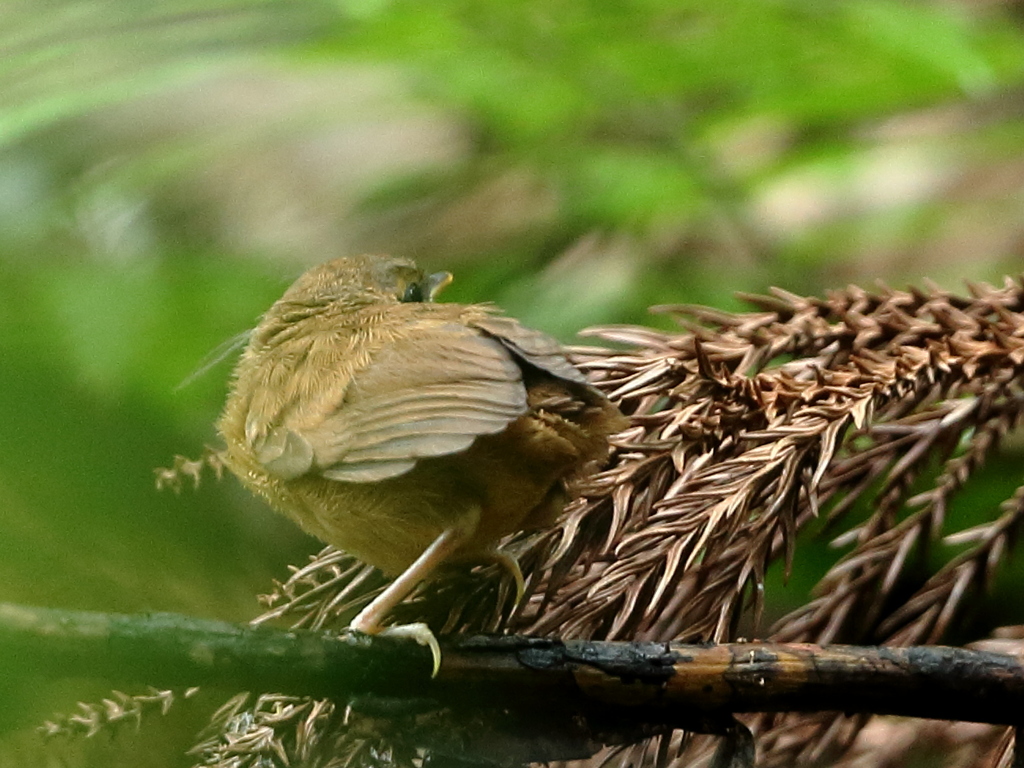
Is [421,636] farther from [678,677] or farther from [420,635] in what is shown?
[678,677]

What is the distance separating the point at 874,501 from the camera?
1.17 metres

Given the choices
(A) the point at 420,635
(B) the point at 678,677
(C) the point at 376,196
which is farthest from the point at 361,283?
(C) the point at 376,196

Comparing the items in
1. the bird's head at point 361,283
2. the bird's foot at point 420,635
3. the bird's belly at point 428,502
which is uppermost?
the bird's head at point 361,283

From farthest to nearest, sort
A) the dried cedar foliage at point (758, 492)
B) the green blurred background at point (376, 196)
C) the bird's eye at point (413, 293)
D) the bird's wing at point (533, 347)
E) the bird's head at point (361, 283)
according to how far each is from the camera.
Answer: the bird's eye at point (413, 293), the bird's head at point (361, 283), the dried cedar foliage at point (758, 492), the bird's wing at point (533, 347), the green blurred background at point (376, 196)

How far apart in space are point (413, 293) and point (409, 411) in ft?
1.38

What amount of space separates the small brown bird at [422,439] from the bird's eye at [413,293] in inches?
9.6

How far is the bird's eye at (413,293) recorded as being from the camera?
1.25 meters

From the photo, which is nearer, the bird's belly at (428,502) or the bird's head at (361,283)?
the bird's belly at (428,502)

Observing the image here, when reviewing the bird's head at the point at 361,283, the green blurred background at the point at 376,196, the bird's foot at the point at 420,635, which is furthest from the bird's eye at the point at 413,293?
the bird's foot at the point at 420,635

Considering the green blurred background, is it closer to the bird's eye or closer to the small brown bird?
the small brown bird

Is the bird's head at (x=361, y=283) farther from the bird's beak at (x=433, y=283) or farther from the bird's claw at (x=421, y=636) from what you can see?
the bird's claw at (x=421, y=636)

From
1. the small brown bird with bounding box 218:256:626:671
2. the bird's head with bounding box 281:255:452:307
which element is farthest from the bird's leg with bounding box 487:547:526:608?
the bird's head with bounding box 281:255:452:307

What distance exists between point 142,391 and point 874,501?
32.5 inches

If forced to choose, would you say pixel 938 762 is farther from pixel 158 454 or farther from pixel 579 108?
pixel 579 108
